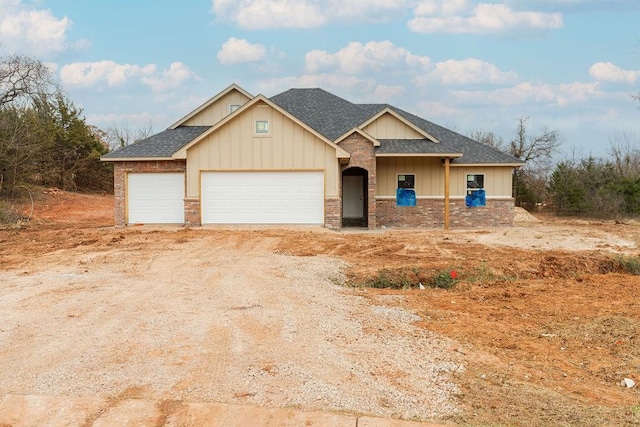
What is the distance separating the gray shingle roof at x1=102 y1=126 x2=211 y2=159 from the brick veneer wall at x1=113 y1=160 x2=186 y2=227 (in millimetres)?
327

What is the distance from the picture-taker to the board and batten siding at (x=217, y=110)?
955 inches

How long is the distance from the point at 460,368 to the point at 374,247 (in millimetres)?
10444

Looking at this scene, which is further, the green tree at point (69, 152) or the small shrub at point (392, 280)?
the green tree at point (69, 152)

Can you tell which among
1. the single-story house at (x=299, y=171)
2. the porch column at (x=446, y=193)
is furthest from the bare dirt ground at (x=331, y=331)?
the porch column at (x=446, y=193)

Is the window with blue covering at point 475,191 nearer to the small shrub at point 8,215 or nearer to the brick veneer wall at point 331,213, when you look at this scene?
the brick veneer wall at point 331,213

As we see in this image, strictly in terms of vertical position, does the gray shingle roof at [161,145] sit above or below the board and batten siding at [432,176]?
above

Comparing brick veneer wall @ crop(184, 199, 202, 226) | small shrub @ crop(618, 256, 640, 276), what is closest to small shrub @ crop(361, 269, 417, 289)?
small shrub @ crop(618, 256, 640, 276)

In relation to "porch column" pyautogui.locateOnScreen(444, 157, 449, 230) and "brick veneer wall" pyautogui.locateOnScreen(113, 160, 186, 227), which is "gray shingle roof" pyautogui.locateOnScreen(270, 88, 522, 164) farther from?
A: "brick veneer wall" pyautogui.locateOnScreen(113, 160, 186, 227)

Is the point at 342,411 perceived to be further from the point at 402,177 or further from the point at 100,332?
the point at 402,177

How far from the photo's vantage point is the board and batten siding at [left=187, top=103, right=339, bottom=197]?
2072 centimetres

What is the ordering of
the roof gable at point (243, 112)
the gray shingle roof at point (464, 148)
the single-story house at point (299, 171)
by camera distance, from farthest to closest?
the gray shingle roof at point (464, 148) → the single-story house at point (299, 171) → the roof gable at point (243, 112)

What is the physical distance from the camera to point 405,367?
5949 mm

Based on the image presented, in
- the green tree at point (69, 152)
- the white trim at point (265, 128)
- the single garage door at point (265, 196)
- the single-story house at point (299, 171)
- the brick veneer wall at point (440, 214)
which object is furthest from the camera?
the green tree at point (69, 152)

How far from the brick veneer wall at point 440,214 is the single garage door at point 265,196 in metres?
4.20
